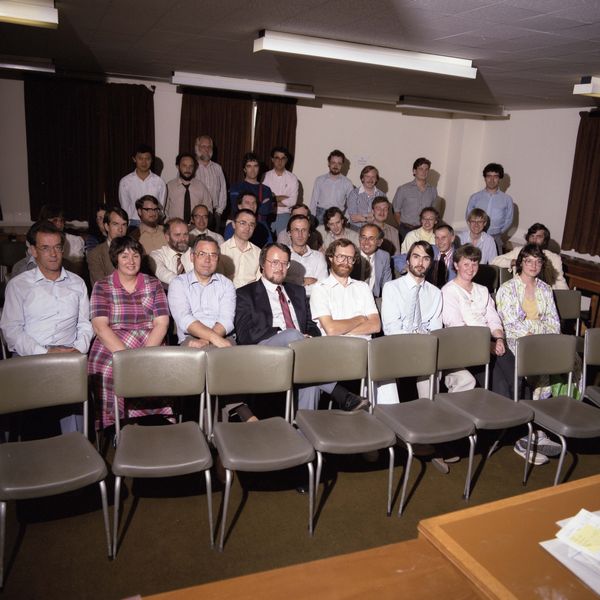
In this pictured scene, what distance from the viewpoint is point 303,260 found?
4.85 meters

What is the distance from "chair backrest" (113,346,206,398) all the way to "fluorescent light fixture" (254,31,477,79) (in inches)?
91.9

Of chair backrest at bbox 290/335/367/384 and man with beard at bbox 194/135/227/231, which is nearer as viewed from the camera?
chair backrest at bbox 290/335/367/384

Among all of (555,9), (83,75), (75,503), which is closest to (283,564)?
(75,503)

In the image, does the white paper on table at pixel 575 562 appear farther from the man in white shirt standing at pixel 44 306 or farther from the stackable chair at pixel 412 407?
the man in white shirt standing at pixel 44 306

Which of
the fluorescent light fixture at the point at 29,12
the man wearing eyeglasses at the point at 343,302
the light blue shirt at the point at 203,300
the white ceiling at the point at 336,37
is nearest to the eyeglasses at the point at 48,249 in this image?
the light blue shirt at the point at 203,300

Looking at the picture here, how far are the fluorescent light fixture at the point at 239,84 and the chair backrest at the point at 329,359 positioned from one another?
4.39 metres

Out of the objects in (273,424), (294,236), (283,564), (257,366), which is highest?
(294,236)

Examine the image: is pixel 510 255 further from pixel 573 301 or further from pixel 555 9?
pixel 555 9

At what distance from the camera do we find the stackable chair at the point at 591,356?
385cm

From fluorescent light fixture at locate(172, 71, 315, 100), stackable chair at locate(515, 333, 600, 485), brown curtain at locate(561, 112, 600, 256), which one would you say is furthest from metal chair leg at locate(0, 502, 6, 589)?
brown curtain at locate(561, 112, 600, 256)

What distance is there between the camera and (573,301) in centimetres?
500

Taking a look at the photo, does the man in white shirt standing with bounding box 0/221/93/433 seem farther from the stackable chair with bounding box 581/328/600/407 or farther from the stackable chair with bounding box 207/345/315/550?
the stackable chair with bounding box 581/328/600/407

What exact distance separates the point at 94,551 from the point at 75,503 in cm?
43

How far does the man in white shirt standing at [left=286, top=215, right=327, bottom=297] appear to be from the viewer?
474cm
